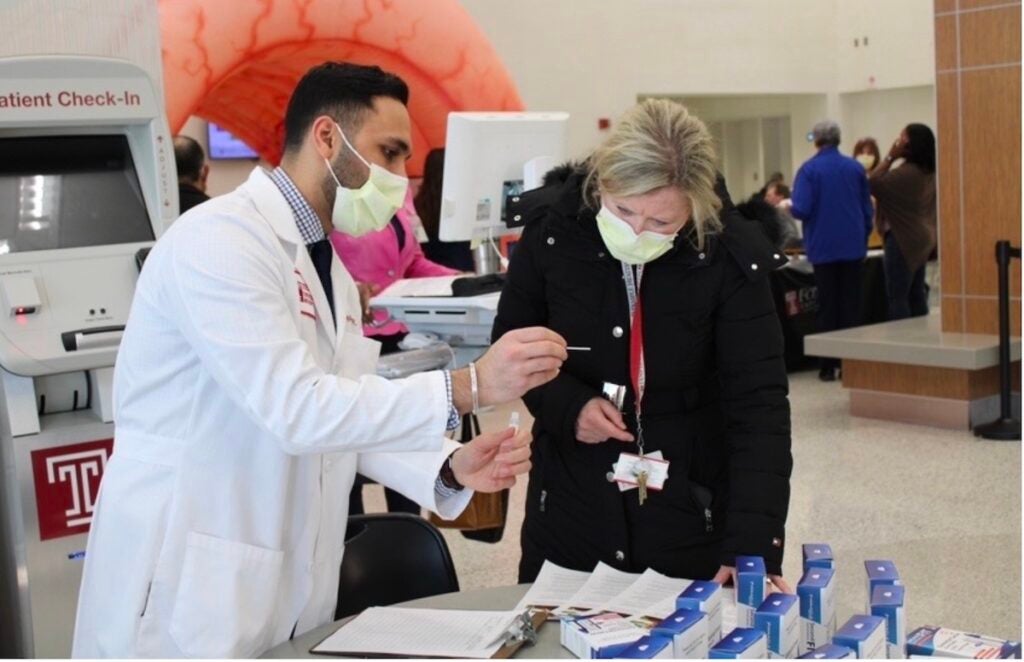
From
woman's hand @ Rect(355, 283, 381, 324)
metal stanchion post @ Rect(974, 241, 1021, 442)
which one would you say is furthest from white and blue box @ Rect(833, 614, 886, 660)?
metal stanchion post @ Rect(974, 241, 1021, 442)

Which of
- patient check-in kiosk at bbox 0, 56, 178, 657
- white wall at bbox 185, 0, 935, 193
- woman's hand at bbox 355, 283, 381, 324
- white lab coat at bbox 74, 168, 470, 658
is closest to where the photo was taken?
white lab coat at bbox 74, 168, 470, 658

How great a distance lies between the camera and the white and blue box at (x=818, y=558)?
76.7 inches

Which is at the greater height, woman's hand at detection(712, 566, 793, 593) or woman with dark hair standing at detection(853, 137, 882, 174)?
woman with dark hair standing at detection(853, 137, 882, 174)

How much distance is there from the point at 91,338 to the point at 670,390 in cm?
161

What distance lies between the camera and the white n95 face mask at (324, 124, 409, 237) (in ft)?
6.96

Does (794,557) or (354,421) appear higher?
(354,421)

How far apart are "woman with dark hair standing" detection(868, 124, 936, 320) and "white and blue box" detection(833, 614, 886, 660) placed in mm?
6881

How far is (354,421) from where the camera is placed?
185cm

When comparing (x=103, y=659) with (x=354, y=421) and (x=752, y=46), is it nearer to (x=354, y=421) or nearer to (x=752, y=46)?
(x=354, y=421)

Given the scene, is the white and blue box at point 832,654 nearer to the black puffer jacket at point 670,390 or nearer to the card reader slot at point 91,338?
the black puffer jacket at point 670,390

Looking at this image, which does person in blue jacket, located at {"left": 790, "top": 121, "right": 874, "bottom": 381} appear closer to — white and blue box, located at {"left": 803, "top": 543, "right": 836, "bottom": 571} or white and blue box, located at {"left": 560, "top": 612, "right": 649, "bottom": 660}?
white and blue box, located at {"left": 803, "top": 543, "right": 836, "bottom": 571}

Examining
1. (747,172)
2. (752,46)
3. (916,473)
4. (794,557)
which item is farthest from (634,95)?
(794,557)

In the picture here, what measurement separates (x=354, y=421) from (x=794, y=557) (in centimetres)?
308

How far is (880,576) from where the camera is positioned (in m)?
1.89
